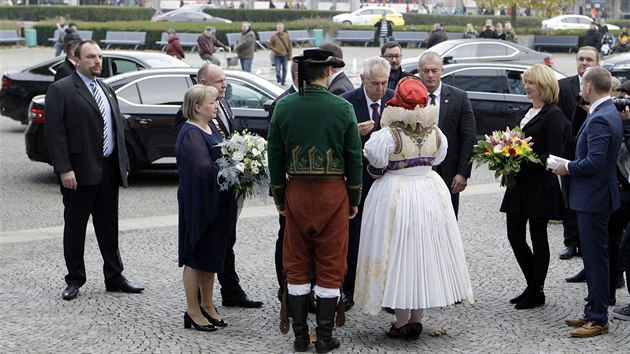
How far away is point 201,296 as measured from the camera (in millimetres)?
7535

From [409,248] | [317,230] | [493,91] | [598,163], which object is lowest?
[409,248]

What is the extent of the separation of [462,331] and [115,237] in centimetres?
305

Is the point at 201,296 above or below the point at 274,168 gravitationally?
below

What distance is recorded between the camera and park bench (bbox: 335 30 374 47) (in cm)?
4812

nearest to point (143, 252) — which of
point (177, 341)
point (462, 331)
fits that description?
point (177, 341)

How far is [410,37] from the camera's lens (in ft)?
155

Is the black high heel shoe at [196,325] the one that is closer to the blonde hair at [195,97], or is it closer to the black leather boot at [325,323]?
the black leather boot at [325,323]

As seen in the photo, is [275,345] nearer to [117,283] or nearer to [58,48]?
[117,283]

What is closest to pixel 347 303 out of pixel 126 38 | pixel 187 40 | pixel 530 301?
pixel 530 301

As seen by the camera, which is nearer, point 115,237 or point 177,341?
point 177,341

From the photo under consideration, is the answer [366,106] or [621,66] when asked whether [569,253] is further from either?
[621,66]

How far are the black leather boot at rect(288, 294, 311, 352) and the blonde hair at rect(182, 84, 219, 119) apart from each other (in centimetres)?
156

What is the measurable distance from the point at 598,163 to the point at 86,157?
4.03 meters

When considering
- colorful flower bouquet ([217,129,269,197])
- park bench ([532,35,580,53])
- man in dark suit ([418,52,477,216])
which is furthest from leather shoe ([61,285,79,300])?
park bench ([532,35,580,53])
